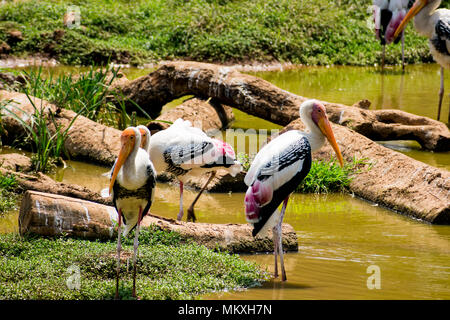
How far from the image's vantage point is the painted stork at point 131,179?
15.4ft

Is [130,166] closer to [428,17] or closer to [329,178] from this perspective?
[329,178]

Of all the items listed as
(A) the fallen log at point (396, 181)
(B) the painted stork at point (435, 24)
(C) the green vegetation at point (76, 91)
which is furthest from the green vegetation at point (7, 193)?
(B) the painted stork at point (435, 24)

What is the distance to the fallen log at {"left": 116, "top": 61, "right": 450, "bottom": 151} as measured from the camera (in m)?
8.98

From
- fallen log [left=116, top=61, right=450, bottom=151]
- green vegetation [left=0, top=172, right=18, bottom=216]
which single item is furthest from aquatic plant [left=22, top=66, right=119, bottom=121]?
green vegetation [left=0, top=172, right=18, bottom=216]

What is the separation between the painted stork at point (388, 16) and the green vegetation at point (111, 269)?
9629 millimetres

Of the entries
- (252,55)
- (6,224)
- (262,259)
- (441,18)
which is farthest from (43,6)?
(262,259)

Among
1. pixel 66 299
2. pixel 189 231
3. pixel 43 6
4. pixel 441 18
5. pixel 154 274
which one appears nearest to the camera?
pixel 66 299

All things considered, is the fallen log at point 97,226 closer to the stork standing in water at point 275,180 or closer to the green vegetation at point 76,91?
the stork standing in water at point 275,180

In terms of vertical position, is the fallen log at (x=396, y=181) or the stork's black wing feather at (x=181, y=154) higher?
the stork's black wing feather at (x=181, y=154)

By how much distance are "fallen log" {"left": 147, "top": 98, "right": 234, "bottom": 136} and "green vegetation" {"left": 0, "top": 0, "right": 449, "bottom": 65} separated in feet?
14.4

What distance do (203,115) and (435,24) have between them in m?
3.87

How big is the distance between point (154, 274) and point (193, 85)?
474 cm

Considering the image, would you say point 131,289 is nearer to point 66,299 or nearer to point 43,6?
point 66,299

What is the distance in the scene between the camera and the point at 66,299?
4.51m
